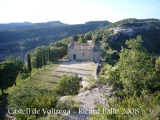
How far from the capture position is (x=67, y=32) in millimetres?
172375

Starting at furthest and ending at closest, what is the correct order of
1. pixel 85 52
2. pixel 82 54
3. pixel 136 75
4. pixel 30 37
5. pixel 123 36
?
pixel 30 37 → pixel 123 36 → pixel 82 54 → pixel 85 52 → pixel 136 75

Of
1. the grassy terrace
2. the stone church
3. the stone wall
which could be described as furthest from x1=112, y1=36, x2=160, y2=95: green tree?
the stone wall

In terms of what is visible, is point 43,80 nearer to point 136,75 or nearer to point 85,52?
point 85,52

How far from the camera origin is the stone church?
52.1 meters

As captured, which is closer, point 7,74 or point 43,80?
point 43,80

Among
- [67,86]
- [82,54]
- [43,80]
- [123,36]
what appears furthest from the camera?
[123,36]

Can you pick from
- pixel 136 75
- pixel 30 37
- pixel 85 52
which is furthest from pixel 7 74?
pixel 30 37

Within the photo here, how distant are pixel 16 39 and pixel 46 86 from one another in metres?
121

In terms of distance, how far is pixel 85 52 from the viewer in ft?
175

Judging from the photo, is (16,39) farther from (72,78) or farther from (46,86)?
(72,78)

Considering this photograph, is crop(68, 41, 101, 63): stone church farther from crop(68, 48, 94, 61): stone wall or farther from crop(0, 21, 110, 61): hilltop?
crop(0, 21, 110, 61): hilltop

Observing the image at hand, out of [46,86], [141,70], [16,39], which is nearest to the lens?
[141,70]

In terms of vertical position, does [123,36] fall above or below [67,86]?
above

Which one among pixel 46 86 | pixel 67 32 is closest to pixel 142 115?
pixel 46 86
